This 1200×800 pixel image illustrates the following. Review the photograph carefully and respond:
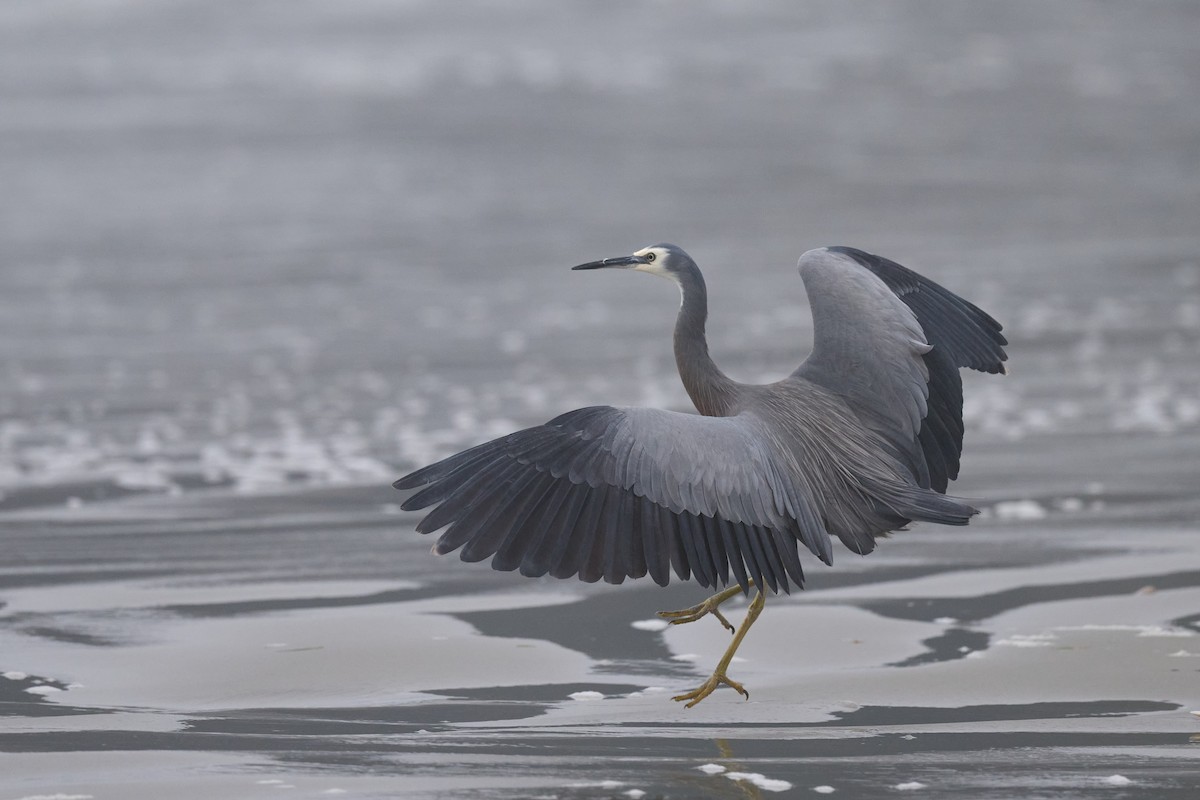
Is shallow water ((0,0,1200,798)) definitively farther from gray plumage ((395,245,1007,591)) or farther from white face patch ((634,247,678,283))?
white face patch ((634,247,678,283))

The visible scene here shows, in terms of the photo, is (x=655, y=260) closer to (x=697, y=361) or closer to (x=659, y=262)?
(x=659, y=262)

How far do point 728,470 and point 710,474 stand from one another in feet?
0.23

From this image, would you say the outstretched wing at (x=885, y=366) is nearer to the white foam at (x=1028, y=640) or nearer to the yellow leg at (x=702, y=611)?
the white foam at (x=1028, y=640)

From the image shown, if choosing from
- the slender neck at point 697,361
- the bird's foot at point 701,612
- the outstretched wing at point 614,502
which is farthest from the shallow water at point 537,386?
the slender neck at point 697,361

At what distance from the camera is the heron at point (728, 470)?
5.49 metres

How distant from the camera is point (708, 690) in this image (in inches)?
230

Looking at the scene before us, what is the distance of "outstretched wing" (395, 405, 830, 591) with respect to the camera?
5.47 meters

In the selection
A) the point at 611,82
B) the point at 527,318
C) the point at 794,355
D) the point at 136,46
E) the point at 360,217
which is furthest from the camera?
the point at 136,46

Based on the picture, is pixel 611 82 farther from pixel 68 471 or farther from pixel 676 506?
pixel 676 506

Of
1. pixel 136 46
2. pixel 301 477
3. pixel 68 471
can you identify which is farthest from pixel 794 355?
pixel 136 46

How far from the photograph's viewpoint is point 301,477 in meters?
9.40

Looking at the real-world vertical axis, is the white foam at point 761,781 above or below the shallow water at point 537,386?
below

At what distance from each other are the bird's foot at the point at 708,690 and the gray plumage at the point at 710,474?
0.32 meters

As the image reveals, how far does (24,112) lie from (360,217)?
326 inches
